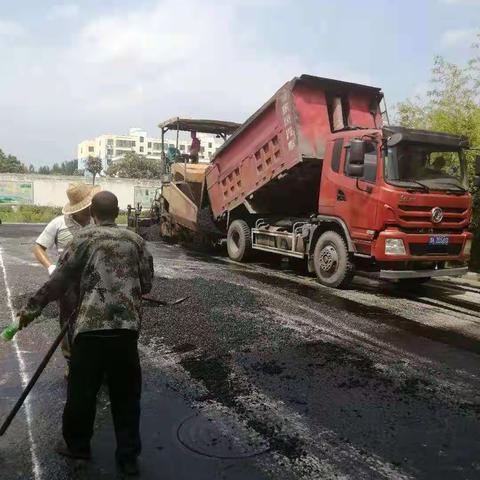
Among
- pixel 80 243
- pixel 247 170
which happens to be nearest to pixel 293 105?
pixel 247 170

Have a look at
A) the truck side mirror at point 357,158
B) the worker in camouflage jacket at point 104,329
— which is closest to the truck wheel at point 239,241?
the truck side mirror at point 357,158

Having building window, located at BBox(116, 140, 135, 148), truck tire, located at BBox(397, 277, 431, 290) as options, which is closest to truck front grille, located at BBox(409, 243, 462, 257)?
truck tire, located at BBox(397, 277, 431, 290)

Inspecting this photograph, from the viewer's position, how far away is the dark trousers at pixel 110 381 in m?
2.86

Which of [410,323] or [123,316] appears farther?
[410,323]

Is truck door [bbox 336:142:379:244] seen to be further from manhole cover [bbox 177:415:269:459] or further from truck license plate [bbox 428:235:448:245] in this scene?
manhole cover [bbox 177:415:269:459]

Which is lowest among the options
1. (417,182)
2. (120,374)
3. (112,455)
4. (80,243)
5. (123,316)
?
(112,455)

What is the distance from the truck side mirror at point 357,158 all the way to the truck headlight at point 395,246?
1097mm

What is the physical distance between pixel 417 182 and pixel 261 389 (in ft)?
16.2

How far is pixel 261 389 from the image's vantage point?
4.22 metres

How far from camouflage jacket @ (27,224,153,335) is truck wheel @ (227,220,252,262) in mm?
8716

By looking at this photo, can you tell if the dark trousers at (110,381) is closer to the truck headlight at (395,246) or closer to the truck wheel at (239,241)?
the truck headlight at (395,246)

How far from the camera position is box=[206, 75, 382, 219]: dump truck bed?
369 inches

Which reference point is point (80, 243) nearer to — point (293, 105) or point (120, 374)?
point (120, 374)

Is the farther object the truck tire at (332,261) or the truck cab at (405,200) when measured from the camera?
the truck tire at (332,261)
